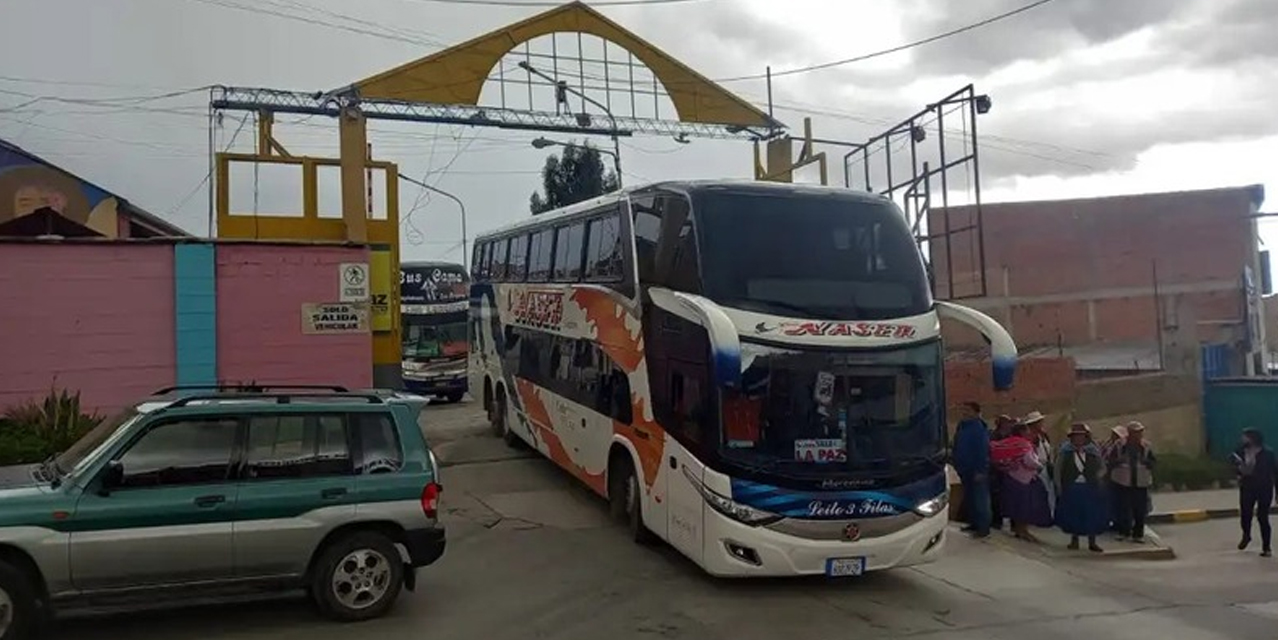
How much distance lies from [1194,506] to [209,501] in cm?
1625

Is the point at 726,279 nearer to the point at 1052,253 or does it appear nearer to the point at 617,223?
the point at 617,223

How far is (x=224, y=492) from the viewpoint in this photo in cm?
752

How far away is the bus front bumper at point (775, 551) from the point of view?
29.1 feet

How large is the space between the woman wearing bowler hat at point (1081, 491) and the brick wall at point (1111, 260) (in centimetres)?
2800

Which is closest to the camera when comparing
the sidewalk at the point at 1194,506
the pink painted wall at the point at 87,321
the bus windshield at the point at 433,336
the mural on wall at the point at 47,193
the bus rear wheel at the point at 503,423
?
the pink painted wall at the point at 87,321

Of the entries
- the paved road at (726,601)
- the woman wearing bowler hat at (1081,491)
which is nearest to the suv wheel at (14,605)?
the paved road at (726,601)

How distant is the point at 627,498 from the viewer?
11906mm

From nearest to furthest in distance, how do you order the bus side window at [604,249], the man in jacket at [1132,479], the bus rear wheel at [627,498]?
the bus rear wheel at [627,498]
the bus side window at [604,249]
the man in jacket at [1132,479]

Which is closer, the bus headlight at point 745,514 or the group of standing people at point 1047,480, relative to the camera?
the bus headlight at point 745,514

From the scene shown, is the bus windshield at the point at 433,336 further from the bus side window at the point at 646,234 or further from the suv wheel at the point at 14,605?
the suv wheel at the point at 14,605

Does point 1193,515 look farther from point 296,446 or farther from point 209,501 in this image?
point 209,501

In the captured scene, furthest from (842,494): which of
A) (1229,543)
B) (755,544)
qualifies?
(1229,543)

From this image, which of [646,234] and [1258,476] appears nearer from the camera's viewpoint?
[646,234]

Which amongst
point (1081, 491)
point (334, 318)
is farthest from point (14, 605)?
point (1081, 491)
